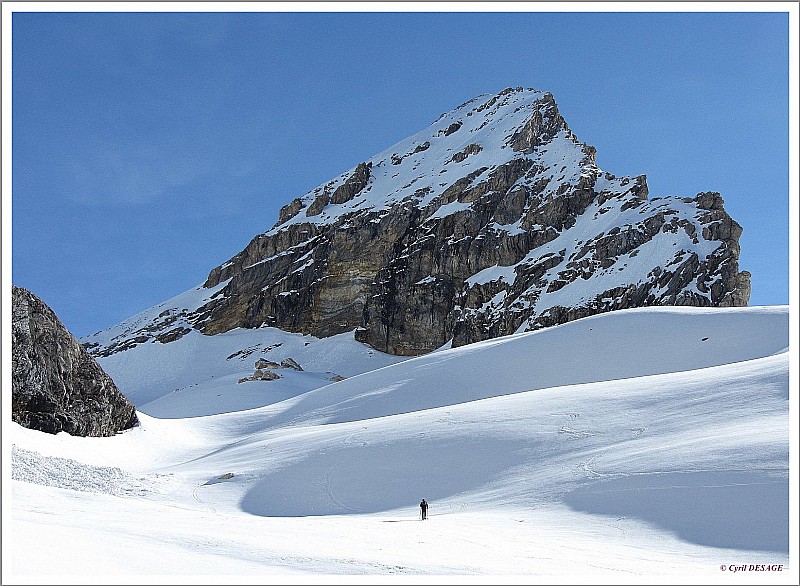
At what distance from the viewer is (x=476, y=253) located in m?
97.9

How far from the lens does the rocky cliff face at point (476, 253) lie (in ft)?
258

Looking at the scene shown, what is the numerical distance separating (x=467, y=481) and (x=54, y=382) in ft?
65.5

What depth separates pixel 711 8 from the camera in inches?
307

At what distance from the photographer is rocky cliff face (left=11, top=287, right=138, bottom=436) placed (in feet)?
90.6

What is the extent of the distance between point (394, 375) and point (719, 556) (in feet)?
100

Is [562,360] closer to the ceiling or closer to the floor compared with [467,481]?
closer to the ceiling

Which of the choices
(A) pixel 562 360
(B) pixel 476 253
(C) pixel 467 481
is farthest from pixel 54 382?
(B) pixel 476 253

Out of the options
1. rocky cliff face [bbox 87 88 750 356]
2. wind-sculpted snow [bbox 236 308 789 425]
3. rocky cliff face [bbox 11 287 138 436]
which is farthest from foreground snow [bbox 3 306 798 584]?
rocky cliff face [bbox 87 88 750 356]

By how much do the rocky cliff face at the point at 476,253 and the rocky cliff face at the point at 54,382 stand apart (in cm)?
5545

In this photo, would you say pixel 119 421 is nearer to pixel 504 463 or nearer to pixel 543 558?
pixel 504 463

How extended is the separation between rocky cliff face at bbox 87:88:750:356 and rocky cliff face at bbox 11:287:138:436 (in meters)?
55.5

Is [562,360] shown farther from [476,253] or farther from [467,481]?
[476,253]

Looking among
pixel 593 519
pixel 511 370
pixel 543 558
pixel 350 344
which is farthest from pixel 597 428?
pixel 350 344

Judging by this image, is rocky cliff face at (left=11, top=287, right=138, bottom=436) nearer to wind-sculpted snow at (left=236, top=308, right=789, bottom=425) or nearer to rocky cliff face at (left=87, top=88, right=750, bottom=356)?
wind-sculpted snow at (left=236, top=308, right=789, bottom=425)
